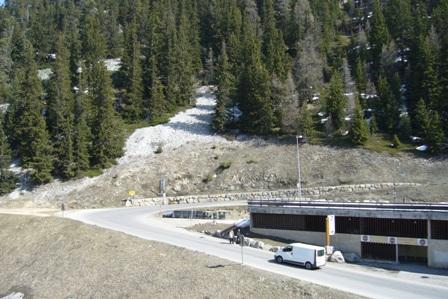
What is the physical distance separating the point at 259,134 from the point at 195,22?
173 feet

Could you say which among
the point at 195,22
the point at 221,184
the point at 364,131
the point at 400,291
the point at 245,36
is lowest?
the point at 400,291

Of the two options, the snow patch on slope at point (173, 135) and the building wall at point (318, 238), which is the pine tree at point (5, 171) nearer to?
the snow patch on slope at point (173, 135)

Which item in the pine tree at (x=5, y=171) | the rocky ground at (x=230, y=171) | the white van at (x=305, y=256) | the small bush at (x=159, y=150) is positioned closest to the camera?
the white van at (x=305, y=256)

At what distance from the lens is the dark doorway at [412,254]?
3741 centimetres

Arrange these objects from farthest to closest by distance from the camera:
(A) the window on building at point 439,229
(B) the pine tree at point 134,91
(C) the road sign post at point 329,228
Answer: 1. (B) the pine tree at point 134,91
2. (C) the road sign post at point 329,228
3. (A) the window on building at point 439,229

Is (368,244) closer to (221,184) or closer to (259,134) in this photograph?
(221,184)

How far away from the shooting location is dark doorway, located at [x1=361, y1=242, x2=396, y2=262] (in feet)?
125

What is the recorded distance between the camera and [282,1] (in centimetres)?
12681

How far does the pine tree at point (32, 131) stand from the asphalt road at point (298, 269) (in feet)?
75.5

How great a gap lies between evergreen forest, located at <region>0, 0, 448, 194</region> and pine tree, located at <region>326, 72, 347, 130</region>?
0.55 feet

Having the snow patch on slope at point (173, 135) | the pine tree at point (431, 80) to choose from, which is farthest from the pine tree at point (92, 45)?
the pine tree at point (431, 80)

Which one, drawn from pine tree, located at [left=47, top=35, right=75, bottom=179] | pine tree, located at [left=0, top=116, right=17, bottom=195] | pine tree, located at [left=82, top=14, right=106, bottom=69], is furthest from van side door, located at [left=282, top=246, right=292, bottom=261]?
pine tree, located at [left=82, top=14, right=106, bottom=69]

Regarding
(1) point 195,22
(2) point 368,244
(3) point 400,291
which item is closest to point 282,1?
(1) point 195,22

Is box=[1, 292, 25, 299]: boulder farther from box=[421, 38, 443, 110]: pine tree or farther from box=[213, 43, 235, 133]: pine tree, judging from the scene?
box=[421, 38, 443, 110]: pine tree
